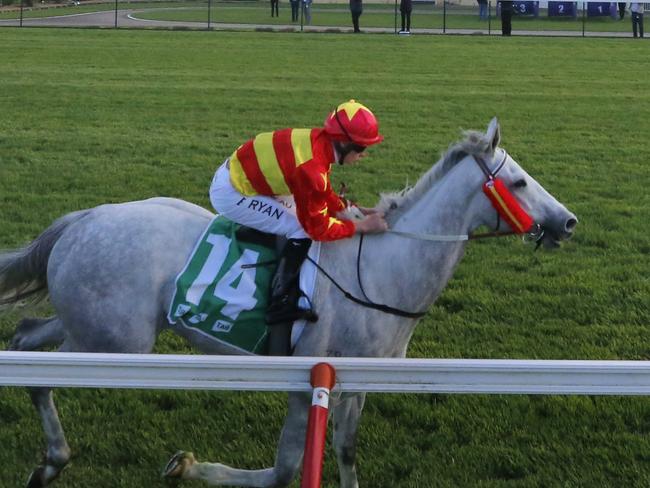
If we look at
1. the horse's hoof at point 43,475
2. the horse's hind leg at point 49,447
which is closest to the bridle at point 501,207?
the horse's hind leg at point 49,447

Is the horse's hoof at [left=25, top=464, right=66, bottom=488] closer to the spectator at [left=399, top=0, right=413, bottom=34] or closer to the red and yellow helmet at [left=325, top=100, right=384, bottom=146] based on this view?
the red and yellow helmet at [left=325, top=100, right=384, bottom=146]

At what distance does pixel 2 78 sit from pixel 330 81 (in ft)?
21.6

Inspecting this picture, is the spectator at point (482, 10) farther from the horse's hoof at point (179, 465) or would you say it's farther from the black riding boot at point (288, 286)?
the horse's hoof at point (179, 465)

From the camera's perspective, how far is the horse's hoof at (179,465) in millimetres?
4148

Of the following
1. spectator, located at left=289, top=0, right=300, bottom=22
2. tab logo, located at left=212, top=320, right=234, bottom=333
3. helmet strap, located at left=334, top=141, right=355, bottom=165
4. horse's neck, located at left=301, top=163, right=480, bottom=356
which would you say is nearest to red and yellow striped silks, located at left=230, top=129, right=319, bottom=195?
helmet strap, located at left=334, top=141, right=355, bottom=165

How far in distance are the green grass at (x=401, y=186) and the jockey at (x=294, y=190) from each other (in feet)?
3.66

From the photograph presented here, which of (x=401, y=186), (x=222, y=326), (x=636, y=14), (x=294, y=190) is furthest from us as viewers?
(x=636, y=14)

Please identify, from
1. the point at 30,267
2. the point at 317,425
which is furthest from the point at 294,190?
the point at 30,267

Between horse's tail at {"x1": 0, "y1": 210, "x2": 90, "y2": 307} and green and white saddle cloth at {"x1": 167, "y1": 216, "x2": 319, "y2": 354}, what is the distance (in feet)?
2.32

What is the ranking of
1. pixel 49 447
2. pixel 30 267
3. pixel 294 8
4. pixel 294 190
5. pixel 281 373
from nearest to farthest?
pixel 281 373 → pixel 294 190 → pixel 49 447 → pixel 30 267 → pixel 294 8

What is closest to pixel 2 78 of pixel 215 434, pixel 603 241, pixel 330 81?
pixel 330 81

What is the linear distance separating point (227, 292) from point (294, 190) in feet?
1.75

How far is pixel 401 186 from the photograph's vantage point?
33.0 feet

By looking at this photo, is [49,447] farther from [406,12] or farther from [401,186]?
[406,12]
